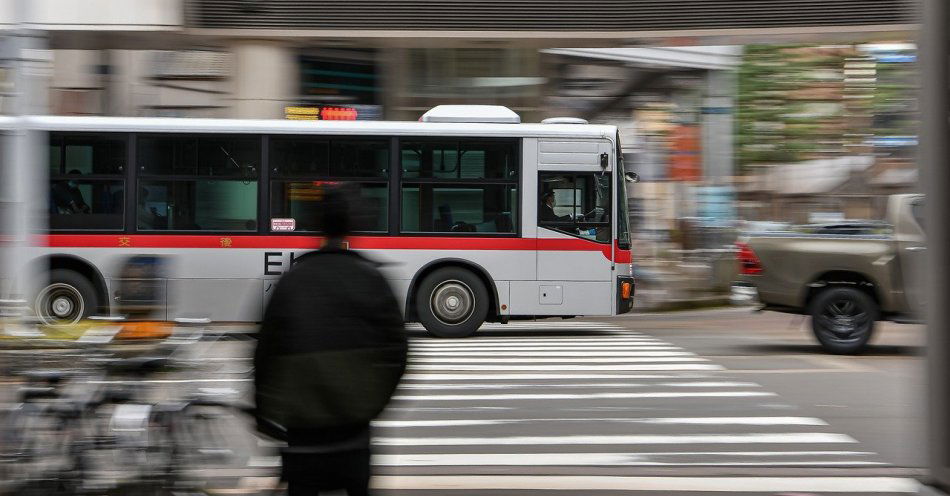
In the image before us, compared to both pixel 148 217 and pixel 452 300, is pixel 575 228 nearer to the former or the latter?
pixel 452 300

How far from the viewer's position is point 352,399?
3711 millimetres

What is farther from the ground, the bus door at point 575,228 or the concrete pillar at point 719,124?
the concrete pillar at point 719,124

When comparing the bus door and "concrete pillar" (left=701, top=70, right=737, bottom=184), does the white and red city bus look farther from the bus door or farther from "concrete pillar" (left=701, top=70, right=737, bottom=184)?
"concrete pillar" (left=701, top=70, right=737, bottom=184)

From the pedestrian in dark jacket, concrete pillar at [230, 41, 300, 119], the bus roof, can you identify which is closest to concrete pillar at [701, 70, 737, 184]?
concrete pillar at [230, 41, 300, 119]

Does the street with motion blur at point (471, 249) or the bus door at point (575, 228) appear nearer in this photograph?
the street with motion blur at point (471, 249)

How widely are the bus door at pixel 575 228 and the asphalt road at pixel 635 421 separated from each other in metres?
0.62

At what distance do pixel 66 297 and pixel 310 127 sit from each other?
151 inches

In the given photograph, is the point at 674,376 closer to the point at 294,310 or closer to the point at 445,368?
the point at 445,368

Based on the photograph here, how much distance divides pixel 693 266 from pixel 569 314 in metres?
6.62

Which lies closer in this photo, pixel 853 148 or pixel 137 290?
pixel 137 290

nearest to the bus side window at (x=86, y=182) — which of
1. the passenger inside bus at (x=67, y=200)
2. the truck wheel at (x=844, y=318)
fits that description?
the passenger inside bus at (x=67, y=200)

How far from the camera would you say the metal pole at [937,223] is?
5.07 m

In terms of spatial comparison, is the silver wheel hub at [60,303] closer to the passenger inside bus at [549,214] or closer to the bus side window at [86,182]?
the bus side window at [86,182]

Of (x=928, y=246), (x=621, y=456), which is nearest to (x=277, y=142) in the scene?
(x=621, y=456)
